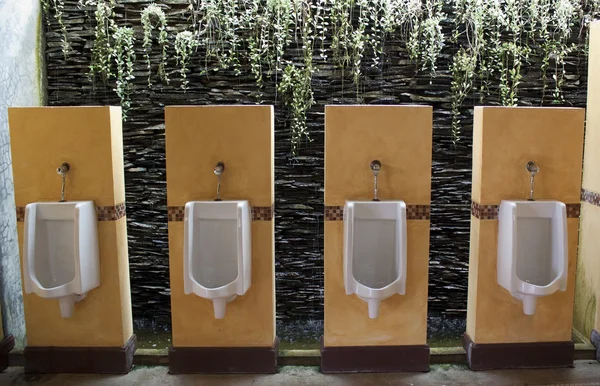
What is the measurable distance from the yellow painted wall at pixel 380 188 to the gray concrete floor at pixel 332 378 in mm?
194

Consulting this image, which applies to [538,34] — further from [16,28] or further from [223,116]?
[16,28]

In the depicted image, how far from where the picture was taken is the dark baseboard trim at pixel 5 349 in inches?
116

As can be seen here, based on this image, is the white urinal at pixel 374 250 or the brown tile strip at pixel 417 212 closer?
the white urinal at pixel 374 250

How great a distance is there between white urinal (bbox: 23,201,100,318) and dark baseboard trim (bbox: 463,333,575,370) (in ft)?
7.20

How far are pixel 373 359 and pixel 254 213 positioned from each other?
1075mm

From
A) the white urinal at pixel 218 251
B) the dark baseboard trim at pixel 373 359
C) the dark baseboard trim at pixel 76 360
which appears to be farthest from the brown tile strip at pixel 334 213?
the dark baseboard trim at pixel 76 360

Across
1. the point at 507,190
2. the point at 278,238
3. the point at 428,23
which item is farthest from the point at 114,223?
the point at 428,23

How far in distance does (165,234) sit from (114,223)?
3.00ft

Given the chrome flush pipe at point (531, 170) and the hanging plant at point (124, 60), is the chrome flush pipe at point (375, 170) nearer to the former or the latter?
the chrome flush pipe at point (531, 170)

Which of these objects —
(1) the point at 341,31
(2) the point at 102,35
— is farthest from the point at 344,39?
(2) the point at 102,35

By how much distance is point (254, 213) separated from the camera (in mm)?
2834

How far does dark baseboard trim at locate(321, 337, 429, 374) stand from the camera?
291cm

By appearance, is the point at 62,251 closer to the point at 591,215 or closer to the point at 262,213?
the point at 262,213

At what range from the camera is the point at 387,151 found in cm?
278
